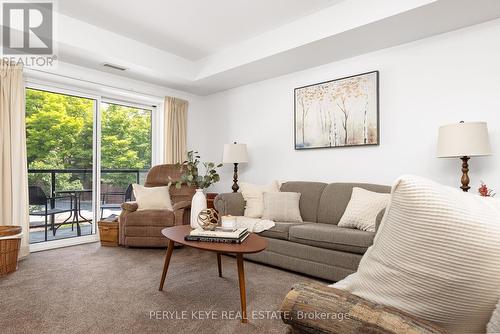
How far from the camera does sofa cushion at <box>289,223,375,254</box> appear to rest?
8.43 ft

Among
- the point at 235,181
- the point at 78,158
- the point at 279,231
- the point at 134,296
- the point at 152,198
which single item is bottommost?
the point at 134,296

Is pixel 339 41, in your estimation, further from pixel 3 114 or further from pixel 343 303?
pixel 3 114

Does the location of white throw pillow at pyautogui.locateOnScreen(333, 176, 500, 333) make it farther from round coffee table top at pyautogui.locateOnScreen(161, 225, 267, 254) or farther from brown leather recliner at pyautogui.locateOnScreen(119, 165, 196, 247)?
brown leather recliner at pyautogui.locateOnScreen(119, 165, 196, 247)

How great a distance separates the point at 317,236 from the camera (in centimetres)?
285

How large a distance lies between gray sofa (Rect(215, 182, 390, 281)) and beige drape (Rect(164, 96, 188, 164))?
1644mm

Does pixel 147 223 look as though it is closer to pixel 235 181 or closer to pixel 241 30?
pixel 235 181

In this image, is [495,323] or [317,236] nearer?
[495,323]

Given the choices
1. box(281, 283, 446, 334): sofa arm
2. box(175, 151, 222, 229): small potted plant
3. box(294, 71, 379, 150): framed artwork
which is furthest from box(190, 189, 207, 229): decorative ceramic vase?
box(281, 283, 446, 334): sofa arm

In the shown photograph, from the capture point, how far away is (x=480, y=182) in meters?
2.88

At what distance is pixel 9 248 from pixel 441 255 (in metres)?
3.58

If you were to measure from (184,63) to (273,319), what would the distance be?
3795 millimetres

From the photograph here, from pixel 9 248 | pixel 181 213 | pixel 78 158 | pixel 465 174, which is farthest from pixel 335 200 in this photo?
pixel 78 158

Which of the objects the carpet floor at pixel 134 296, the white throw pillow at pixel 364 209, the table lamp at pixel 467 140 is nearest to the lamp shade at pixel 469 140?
the table lamp at pixel 467 140

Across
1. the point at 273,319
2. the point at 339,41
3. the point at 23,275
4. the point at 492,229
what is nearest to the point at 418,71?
the point at 339,41
